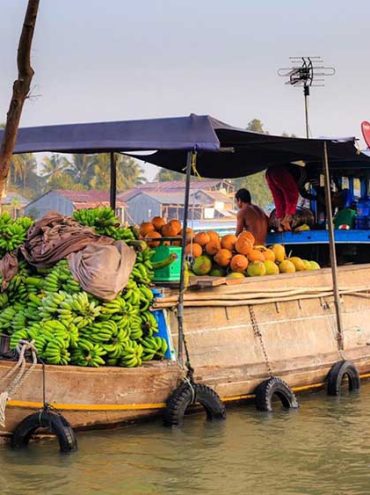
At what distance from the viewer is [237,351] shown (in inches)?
337

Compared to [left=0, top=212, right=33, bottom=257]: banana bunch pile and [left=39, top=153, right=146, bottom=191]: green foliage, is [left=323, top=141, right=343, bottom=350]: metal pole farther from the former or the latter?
[left=39, top=153, right=146, bottom=191]: green foliage

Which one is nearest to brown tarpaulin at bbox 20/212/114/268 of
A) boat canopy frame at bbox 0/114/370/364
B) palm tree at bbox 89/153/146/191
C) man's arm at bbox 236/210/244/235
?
boat canopy frame at bbox 0/114/370/364

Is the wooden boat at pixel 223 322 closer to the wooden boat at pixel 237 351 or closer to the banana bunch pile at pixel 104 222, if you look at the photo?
the wooden boat at pixel 237 351

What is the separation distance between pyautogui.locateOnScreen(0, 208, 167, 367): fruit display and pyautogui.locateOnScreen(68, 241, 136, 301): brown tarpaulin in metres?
0.08

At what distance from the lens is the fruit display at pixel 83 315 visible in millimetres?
7191

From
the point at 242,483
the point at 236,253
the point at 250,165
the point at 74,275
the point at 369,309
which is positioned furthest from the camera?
the point at 250,165

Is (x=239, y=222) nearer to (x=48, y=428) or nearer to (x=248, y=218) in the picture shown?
(x=248, y=218)

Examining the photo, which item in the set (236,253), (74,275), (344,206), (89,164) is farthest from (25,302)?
(89,164)

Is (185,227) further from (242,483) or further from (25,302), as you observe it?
(242,483)

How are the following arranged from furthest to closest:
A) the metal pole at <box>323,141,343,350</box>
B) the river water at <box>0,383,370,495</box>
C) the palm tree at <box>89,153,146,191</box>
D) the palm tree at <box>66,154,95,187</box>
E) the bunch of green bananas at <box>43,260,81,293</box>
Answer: the palm tree at <box>66,154,95,187</box>, the palm tree at <box>89,153,146,191</box>, the metal pole at <box>323,141,343,350</box>, the bunch of green bananas at <box>43,260,81,293</box>, the river water at <box>0,383,370,495</box>

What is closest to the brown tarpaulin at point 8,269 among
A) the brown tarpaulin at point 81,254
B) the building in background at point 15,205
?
the brown tarpaulin at point 81,254

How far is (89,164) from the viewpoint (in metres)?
71.1

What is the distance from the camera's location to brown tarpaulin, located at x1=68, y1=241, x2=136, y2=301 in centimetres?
725

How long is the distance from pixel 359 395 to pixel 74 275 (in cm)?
344
